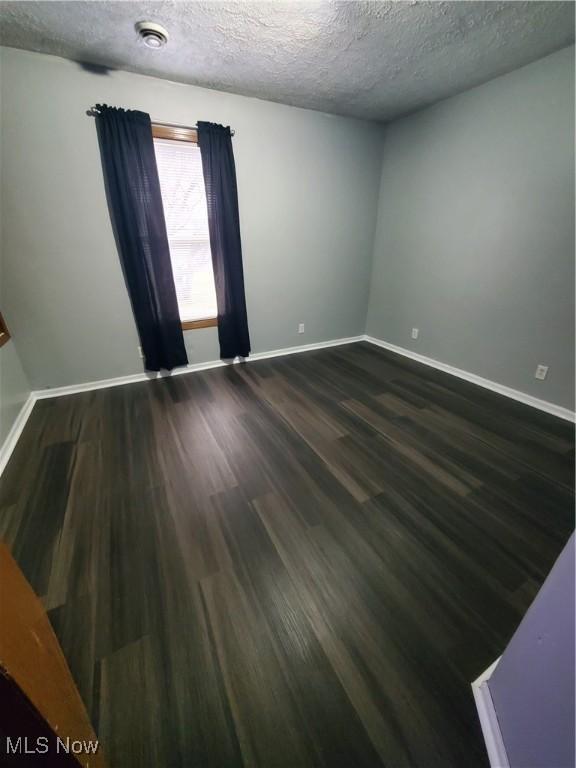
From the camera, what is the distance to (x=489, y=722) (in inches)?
32.8

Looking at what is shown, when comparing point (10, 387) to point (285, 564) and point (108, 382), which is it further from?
point (285, 564)

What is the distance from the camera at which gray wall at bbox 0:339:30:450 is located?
1.96 meters

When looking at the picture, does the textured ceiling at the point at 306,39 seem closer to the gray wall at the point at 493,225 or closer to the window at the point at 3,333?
the gray wall at the point at 493,225

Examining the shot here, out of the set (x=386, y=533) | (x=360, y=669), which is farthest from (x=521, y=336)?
(x=360, y=669)

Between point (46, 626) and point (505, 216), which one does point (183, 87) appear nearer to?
point (505, 216)

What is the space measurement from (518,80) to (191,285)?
10.1 ft

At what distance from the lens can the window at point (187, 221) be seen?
241 cm

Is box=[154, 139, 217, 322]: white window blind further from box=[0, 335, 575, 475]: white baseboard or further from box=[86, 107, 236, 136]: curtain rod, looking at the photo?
box=[0, 335, 575, 475]: white baseboard

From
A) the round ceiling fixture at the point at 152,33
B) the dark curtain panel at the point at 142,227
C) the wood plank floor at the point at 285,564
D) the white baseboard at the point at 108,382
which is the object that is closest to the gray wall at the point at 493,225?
the wood plank floor at the point at 285,564

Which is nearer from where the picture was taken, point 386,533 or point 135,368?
point 386,533

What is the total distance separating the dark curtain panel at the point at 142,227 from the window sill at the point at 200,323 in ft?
0.37

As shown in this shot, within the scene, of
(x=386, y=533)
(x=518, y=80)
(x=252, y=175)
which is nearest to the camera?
(x=386, y=533)

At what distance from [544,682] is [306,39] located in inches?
121

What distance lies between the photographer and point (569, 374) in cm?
228
